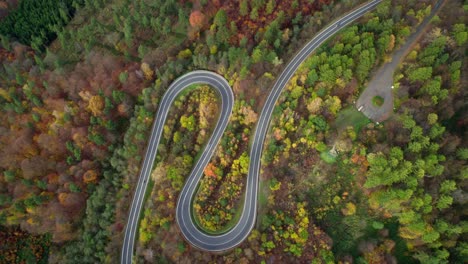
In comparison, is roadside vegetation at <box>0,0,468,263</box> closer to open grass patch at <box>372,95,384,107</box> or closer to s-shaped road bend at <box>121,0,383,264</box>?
s-shaped road bend at <box>121,0,383,264</box>

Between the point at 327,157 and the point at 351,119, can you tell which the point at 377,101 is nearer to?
the point at 351,119

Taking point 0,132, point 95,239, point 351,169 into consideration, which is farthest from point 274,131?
point 0,132

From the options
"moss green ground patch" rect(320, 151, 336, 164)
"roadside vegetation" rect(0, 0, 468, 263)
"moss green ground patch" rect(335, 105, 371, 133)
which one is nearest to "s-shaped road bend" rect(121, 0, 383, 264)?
"roadside vegetation" rect(0, 0, 468, 263)

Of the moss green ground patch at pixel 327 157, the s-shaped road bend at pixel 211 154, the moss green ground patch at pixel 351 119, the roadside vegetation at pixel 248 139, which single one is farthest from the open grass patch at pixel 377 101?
the s-shaped road bend at pixel 211 154

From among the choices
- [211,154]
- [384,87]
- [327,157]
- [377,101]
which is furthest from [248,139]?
[384,87]

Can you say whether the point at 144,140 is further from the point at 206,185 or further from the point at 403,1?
the point at 403,1

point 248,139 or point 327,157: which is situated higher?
point 248,139

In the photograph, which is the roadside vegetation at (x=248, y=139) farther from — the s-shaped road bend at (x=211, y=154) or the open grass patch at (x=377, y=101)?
the open grass patch at (x=377, y=101)
